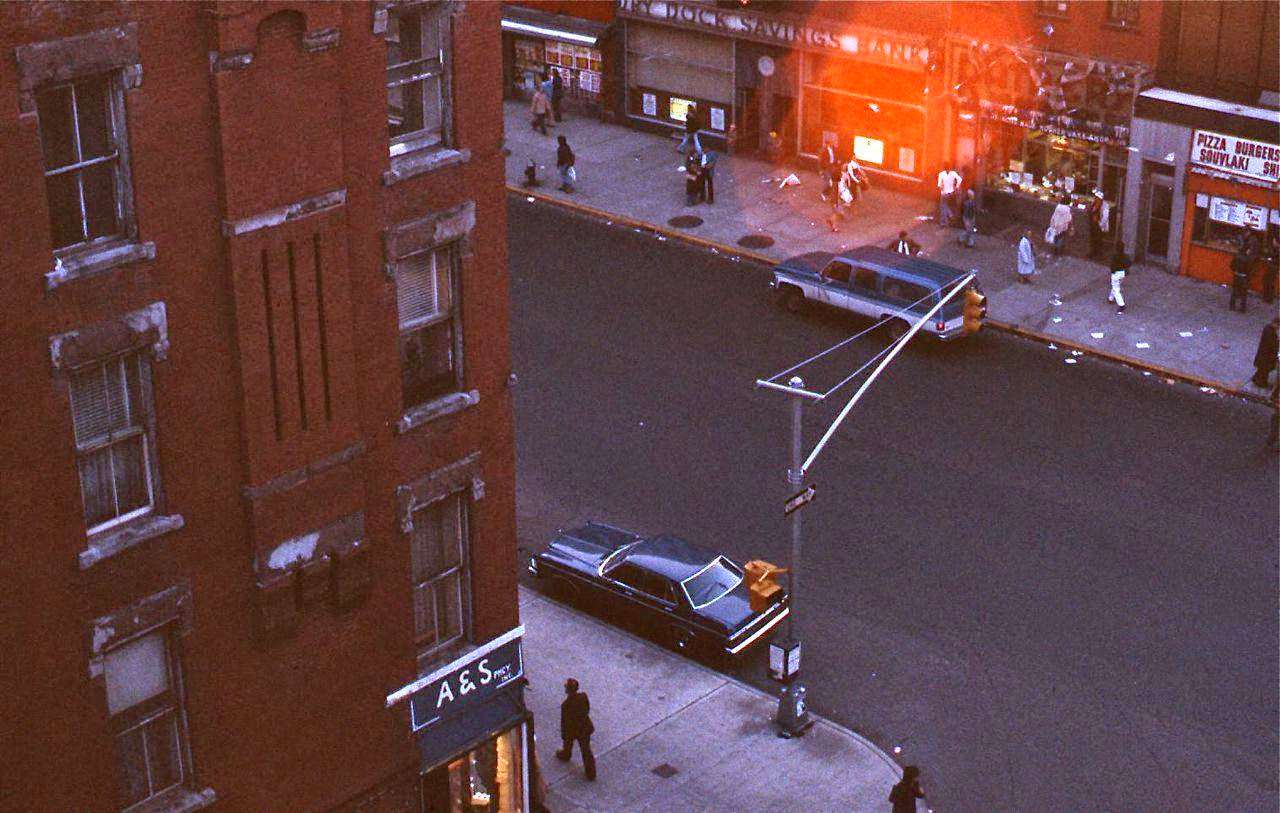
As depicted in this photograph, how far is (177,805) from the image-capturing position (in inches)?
811

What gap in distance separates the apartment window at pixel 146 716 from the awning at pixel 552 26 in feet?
130

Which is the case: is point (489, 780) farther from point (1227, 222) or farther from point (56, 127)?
point (1227, 222)

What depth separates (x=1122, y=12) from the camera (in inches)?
1783

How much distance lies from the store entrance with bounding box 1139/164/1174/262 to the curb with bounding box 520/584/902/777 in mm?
21187

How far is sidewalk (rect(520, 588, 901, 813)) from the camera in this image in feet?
90.3

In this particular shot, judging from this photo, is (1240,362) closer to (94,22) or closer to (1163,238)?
(1163,238)

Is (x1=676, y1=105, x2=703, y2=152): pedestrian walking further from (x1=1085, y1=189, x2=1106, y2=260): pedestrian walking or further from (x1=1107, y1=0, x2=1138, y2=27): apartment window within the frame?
(x1=1107, y1=0, x2=1138, y2=27): apartment window

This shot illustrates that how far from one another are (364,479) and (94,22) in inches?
252

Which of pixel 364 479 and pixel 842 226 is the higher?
pixel 364 479

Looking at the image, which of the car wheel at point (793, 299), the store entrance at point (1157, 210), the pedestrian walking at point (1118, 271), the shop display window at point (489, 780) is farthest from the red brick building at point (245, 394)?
the store entrance at point (1157, 210)

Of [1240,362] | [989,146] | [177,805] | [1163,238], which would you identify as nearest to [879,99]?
[989,146]

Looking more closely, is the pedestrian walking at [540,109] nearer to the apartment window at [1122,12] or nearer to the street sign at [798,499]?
the apartment window at [1122,12]

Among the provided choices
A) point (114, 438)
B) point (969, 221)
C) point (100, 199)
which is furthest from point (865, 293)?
point (100, 199)

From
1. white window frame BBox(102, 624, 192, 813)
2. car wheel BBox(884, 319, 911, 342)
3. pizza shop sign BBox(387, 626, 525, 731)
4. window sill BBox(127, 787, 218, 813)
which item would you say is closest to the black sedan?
pizza shop sign BBox(387, 626, 525, 731)
